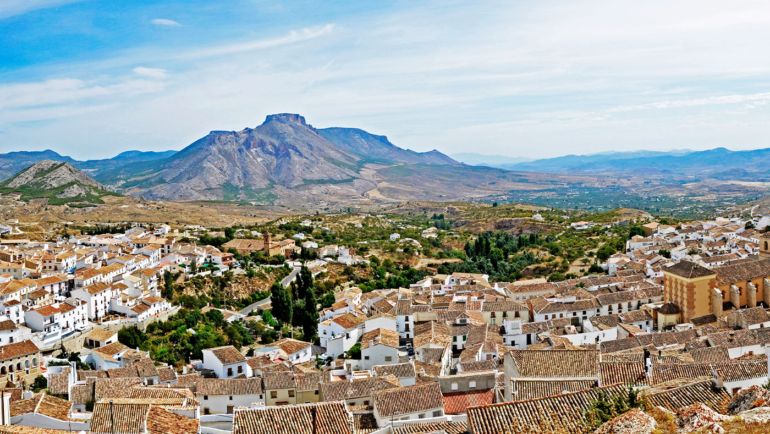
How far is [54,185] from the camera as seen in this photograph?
110062 millimetres

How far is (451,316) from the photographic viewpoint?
1238 inches

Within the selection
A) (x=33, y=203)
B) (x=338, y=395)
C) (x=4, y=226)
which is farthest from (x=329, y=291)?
(x=33, y=203)

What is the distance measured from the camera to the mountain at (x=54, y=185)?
99.1m

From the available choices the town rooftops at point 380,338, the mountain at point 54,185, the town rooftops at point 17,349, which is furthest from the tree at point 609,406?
the mountain at point 54,185

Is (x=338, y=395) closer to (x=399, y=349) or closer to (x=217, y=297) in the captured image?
(x=399, y=349)

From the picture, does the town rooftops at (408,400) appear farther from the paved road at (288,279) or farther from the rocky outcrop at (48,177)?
the rocky outcrop at (48,177)

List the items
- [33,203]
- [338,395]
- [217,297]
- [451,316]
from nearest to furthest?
[338,395] < [451,316] < [217,297] < [33,203]

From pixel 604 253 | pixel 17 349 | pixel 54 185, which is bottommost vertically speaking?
pixel 17 349

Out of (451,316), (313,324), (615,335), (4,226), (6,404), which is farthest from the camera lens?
(4,226)

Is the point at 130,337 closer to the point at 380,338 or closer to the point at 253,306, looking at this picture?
the point at 253,306

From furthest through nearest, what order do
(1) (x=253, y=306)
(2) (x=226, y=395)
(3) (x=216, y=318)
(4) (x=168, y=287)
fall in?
(1) (x=253, y=306), (4) (x=168, y=287), (3) (x=216, y=318), (2) (x=226, y=395)

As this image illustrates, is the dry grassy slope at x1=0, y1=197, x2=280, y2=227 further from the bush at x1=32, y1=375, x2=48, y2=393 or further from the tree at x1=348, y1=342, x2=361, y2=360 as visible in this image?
the tree at x1=348, y1=342, x2=361, y2=360

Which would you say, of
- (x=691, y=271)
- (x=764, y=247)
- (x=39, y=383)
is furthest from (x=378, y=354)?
(x=764, y=247)

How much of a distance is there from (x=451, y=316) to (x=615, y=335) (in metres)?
8.35
